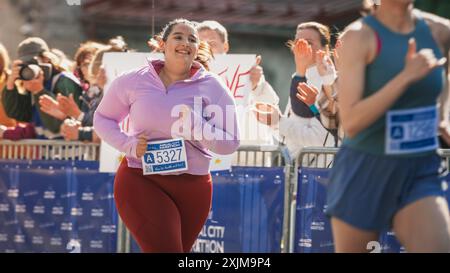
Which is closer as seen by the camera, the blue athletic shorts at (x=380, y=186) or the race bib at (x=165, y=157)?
the blue athletic shorts at (x=380, y=186)

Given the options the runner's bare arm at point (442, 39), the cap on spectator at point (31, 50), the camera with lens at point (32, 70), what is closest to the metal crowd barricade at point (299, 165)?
the camera with lens at point (32, 70)

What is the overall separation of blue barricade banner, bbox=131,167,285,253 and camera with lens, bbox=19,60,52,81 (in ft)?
6.61

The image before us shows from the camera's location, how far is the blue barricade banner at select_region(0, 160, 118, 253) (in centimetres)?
984

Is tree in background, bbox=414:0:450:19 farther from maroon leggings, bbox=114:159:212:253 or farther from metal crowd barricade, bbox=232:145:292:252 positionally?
maroon leggings, bbox=114:159:212:253

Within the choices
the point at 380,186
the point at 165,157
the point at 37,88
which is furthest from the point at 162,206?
the point at 37,88

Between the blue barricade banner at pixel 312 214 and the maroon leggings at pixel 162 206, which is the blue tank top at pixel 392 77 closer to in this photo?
the maroon leggings at pixel 162 206

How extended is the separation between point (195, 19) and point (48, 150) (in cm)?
421

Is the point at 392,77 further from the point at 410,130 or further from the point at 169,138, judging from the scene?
the point at 169,138

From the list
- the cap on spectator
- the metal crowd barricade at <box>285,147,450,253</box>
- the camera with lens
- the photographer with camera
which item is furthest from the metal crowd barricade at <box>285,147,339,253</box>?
the cap on spectator

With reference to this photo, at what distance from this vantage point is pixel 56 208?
10.0 meters

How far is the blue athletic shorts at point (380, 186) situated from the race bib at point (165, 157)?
5.91 feet

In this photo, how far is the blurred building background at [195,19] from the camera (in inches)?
537

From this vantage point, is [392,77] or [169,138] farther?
[169,138]
